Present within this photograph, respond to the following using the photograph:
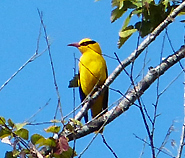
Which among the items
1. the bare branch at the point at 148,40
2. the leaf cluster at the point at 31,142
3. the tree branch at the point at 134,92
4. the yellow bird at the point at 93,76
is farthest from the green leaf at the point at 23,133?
the yellow bird at the point at 93,76

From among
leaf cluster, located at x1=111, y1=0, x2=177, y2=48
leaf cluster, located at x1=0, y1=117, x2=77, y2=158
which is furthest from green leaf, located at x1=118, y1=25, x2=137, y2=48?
leaf cluster, located at x1=0, y1=117, x2=77, y2=158

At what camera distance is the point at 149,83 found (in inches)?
153

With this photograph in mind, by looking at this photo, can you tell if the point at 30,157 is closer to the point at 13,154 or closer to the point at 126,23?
the point at 13,154

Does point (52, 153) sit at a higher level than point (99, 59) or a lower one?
lower

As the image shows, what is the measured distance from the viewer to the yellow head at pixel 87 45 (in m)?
6.40

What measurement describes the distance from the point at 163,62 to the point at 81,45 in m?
2.57

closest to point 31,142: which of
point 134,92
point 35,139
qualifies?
point 35,139

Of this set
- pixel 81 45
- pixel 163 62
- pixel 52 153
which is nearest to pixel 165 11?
pixel 163 62

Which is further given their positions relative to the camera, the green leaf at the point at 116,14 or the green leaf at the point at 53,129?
the green leaf at the point at 116,14

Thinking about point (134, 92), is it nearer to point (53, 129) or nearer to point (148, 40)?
point (148, 40)

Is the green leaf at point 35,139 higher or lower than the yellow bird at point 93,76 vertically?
lower

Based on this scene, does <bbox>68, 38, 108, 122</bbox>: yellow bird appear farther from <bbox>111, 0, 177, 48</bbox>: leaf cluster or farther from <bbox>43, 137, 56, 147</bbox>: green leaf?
<bbox>43, 137, 56, 147</bbox>: green leaf

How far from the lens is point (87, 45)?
6.49 meters

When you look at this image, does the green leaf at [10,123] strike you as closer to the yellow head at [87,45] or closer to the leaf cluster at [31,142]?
the leaf cluster at [31,142]
